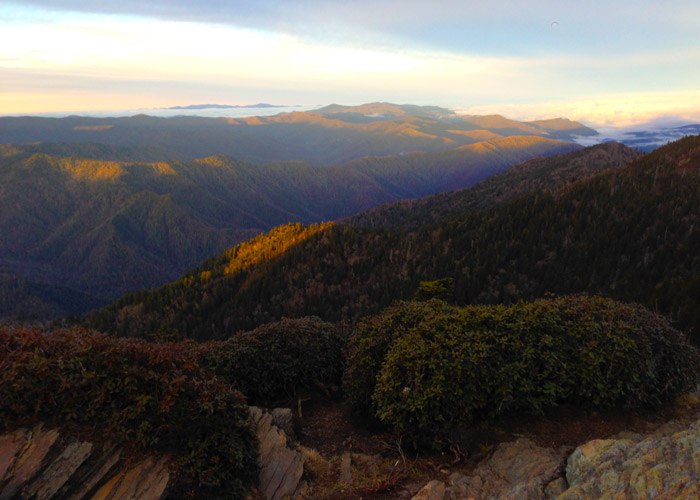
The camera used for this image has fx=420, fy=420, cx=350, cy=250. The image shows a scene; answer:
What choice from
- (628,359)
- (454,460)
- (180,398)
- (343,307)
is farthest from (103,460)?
(343,307)

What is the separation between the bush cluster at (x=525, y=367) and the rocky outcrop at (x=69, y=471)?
6254mm

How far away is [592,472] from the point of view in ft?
24.1

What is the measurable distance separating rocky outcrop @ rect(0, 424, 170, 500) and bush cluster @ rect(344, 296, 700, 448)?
6254mm

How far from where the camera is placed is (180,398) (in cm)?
984

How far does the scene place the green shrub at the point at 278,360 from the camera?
1694cm

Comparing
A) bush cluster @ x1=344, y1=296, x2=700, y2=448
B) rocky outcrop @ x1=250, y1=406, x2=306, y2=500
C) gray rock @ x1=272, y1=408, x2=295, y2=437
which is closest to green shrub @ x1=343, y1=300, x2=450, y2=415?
bush cluster @ x1=344, y1=296, x2=700, y2=448

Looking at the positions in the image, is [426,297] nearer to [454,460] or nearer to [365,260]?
[454,460]

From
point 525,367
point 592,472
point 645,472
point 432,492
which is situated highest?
point 645,472

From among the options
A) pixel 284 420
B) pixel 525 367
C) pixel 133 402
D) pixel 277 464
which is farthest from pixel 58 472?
pixel 525 367

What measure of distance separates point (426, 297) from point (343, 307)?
7691 cm

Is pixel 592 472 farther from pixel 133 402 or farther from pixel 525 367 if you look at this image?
pixel 133 402

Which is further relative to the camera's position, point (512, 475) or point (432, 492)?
point (512, 475)

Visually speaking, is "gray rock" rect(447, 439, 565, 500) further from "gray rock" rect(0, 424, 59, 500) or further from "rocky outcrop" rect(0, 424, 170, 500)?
"gray rock" rect(0, 424, 59, 500)

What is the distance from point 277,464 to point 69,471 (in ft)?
15.2
